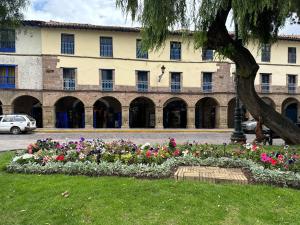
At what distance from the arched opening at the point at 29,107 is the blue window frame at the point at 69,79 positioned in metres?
3.86

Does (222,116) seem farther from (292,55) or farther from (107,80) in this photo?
(107,80)

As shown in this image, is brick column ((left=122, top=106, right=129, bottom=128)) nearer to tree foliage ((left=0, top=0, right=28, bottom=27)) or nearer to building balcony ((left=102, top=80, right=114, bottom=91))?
building balcony ((left=102, top=80, right=114, bottom=91))

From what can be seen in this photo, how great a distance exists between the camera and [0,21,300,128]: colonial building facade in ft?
90.2

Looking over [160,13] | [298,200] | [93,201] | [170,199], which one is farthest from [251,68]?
[93,201]

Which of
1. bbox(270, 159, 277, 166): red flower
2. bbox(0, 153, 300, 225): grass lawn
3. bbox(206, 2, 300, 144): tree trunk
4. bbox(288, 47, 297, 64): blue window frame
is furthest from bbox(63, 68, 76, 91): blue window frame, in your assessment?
bbox(270, 159, 277, 166): red flower

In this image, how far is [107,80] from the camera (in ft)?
95.5

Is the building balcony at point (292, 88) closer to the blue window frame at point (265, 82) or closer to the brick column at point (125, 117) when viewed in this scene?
the blue window frame at point (265, 82)

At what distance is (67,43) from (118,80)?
566cm

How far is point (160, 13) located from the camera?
8.70m

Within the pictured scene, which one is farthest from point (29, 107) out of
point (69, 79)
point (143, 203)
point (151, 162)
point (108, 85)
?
point (143, 203)

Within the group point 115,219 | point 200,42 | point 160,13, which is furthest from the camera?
point 200,42

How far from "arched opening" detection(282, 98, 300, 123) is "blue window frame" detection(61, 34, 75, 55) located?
22.9m

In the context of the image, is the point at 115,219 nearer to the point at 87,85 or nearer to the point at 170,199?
the point at 170,199

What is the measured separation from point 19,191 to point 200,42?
6933 millimetres
